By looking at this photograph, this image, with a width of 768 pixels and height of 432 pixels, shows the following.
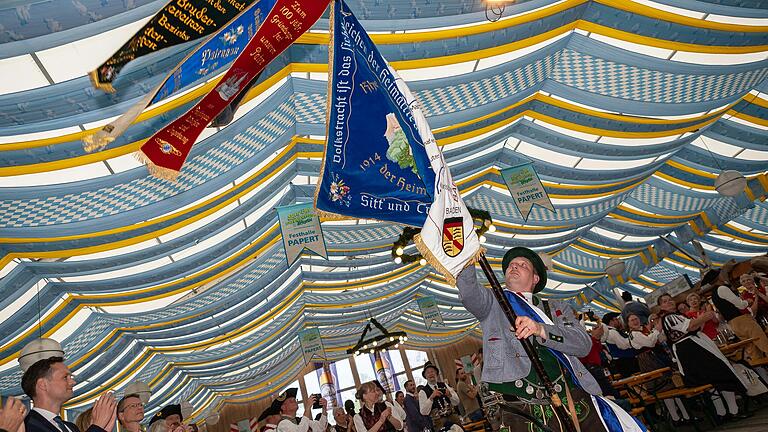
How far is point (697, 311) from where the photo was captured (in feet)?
19.8

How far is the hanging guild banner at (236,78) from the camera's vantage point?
2.83 m

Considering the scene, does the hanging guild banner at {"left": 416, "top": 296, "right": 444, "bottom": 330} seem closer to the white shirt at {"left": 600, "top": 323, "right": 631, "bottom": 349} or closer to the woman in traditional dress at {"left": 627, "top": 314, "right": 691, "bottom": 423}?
the white shirt at {"left": 600, "top": 323, "right": 631, "bottom": 349}

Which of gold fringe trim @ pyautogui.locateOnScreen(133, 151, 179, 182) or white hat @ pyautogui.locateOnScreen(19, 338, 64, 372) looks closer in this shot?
gold fringe trim @ pyautogui.locateOnScreen(133, 151, 179, 182)

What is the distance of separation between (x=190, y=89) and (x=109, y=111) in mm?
711

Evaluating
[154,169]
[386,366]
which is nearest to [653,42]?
[154,169]

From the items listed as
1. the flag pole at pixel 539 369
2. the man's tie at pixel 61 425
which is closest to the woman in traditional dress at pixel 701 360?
the flag pole at pixel 539 369

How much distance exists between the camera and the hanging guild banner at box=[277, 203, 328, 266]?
737cm

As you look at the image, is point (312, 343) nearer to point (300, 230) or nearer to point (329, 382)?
point (329, 382)

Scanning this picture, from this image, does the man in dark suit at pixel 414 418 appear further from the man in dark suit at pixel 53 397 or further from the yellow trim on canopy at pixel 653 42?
the yellow trim on canopy at pixel 653 42

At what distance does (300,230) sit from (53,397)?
15.7 feet

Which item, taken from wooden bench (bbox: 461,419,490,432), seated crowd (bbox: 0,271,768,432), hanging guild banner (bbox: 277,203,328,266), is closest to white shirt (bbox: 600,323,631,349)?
seated crowd (bbox: 0,271,768,432)

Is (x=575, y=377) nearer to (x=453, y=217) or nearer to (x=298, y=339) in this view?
(x=453, y=217)

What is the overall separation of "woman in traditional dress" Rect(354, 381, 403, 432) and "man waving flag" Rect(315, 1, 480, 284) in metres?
3.65

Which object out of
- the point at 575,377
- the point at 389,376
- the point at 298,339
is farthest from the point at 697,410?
the point at 389,376
